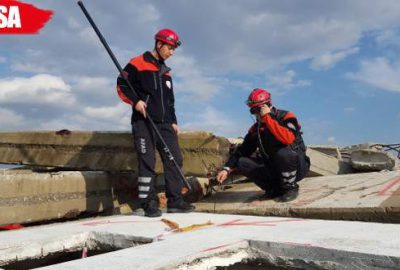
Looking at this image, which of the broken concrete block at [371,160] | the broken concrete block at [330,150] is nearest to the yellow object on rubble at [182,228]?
the broken concrete block at [371,160]

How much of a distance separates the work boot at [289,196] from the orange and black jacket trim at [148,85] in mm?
1472

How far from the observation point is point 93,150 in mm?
6480

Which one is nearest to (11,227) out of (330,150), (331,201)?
(331,201)

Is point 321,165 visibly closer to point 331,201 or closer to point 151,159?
point 331,201

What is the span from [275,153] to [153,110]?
136cm

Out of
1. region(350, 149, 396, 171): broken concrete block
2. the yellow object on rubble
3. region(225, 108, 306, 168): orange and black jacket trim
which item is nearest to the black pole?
region(225, 108, 306, 168): orange and black jacket trim

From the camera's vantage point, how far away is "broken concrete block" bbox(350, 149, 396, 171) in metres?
7.85

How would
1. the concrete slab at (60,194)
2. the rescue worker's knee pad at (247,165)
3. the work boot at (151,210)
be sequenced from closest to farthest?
the work boot at (151,210) → the concrete slab at (60,194) → the rescue worker's knee pad at (247,165)

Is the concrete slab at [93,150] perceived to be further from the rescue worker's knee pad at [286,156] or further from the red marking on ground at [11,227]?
the red marking on ground at [11,227]

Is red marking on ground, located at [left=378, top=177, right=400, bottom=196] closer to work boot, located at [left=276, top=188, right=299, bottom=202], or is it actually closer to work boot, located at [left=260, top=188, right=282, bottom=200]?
work boot, located at [left=276, top=188, right=299, bottom=202]

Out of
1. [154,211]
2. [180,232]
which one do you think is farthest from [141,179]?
[180,232]

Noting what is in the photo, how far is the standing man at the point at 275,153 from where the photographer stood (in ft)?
15.7

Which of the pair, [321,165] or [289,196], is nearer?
[289,196]

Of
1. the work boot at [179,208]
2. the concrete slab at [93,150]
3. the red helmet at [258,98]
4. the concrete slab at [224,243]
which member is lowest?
the concrete slab at [224,243]
